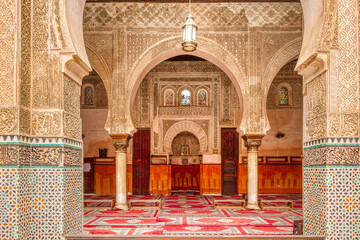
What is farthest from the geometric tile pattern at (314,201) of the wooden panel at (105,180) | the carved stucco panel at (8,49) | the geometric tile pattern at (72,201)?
the wooden panel at (105,180)

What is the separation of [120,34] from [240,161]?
6.64 m

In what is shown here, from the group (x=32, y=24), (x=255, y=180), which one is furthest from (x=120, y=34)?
(x=32, y=24)

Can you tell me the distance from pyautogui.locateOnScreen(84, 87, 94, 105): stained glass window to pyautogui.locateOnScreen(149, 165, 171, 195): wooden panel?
321 centimetres

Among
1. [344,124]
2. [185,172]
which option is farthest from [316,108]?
[185,172]

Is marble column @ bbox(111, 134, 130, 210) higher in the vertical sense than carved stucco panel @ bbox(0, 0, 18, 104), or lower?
lower

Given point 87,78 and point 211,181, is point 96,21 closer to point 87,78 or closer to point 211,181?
point 87,78

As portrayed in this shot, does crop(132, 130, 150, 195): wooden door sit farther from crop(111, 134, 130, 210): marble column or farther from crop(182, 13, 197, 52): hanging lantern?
crop(182, 13, 197, 52): hanging lantern

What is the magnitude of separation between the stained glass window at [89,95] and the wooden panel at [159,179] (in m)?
3.21

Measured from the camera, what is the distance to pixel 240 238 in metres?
3.33

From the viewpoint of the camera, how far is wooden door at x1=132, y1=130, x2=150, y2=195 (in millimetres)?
13430

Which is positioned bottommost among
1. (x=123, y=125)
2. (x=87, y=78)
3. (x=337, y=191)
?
(x=337, y=191)

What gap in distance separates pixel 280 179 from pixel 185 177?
11.7ft

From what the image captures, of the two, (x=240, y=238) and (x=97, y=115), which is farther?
(x=97, y=115)

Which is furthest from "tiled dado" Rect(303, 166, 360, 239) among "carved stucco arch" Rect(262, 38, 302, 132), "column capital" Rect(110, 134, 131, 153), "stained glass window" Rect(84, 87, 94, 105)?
"stained glass window" Rect(84, 87, 94, 105)
